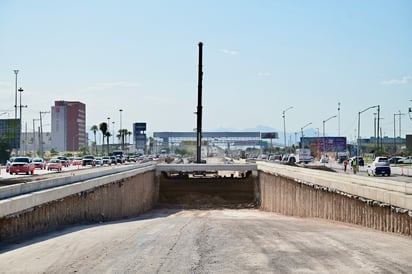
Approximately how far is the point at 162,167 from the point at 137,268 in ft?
200

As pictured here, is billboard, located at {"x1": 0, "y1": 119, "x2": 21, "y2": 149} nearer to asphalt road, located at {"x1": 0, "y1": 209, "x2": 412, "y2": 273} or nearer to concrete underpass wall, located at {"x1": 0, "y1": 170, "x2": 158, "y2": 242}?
concrete underpass wall, located at {"x1": 0, "y1": 170, "x2": 158, "y2": 242}

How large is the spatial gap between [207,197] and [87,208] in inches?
1655

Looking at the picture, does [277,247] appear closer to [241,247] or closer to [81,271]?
[241,247]

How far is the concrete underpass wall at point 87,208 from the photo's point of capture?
21656mm

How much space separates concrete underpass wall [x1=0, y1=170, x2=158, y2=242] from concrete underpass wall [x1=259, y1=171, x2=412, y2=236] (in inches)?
488

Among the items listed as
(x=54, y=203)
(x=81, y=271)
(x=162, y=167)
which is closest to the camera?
(x=81, y=271)

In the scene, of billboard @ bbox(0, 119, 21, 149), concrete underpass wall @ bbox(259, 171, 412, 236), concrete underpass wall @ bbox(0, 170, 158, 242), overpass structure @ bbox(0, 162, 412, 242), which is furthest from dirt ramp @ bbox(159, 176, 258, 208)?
→ billboard @ bbox(0, 119, 21, 149)

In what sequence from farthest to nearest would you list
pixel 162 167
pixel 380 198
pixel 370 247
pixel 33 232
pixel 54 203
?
pixel 162 167, pixel 54 203, pixel 380 198, pixel 33 232, pixel 370 247

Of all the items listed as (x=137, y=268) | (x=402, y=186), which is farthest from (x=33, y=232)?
(x=402, y=186)

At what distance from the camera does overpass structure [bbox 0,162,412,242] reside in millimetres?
22484

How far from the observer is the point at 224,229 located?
23703 millimetres

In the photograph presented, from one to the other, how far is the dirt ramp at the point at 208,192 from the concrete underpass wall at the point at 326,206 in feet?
28.7

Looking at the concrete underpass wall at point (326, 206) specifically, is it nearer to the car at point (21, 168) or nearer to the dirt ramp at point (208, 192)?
the dirt ramp at point (208, 192)

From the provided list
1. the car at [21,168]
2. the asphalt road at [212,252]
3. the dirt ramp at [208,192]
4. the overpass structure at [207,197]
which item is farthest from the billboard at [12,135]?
the asphalt road at [212,252]
